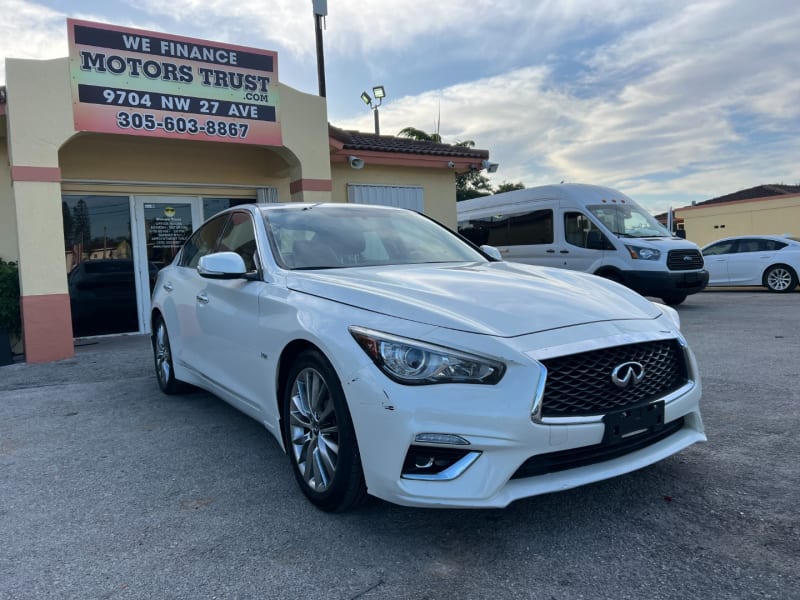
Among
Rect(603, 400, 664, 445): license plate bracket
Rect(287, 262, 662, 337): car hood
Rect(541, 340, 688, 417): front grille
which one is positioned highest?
Rect(287, 262, 662, 337): car hood

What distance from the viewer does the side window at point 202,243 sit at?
4.71m

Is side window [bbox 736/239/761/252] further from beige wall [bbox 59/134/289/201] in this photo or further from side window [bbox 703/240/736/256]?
beige wall [bbox 59/134/289/201]

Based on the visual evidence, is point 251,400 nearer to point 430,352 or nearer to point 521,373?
point 430,352

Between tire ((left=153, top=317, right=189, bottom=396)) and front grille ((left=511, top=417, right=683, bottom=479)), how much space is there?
367 centimetres

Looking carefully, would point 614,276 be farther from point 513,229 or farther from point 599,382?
point 599,382

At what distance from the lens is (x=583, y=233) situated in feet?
37.2

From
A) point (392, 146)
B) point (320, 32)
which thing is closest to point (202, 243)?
point (392, 146)

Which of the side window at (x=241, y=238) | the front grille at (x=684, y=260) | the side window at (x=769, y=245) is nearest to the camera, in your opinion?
the side window at (x=241, y=238)

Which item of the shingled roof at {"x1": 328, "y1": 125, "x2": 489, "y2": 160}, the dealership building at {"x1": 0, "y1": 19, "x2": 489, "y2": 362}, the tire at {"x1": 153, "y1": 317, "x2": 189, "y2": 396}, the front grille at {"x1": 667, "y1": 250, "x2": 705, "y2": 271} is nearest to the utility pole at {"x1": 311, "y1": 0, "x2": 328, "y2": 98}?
the shingled roof at {"x1": 328, "y1": 125, "x2": 489, "y2": 160}

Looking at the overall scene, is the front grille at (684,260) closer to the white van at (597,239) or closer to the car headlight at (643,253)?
the white van at (597,239)

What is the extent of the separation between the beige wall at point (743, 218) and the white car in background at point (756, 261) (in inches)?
667

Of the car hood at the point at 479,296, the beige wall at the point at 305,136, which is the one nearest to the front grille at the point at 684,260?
the beige wall at the point at 305,136

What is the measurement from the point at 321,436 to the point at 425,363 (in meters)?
0.76

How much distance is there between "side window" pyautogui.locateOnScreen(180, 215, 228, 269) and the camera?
471 cm
